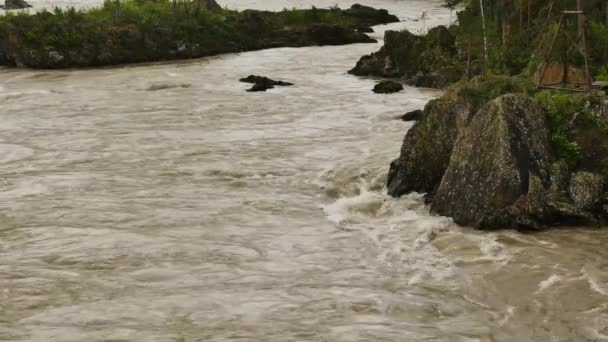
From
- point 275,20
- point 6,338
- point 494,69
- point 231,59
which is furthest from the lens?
point 275,20

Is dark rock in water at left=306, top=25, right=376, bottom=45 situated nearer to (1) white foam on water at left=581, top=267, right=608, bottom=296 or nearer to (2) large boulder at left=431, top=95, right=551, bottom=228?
(2) large boulder at left=431, top=95, right=551, bottom=228

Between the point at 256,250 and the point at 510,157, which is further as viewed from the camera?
the point at 510,157

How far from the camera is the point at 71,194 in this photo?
17609 mm

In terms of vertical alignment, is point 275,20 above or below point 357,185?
above

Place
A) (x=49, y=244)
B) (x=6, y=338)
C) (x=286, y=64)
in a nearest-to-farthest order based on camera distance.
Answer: (x=6, y=338), (x=49, y=244), (x=286, y=64)

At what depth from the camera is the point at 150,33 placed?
48.9m

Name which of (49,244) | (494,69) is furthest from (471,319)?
(494,69)

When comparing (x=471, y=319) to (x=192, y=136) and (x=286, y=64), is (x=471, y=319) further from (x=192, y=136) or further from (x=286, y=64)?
(x=286, y=64)

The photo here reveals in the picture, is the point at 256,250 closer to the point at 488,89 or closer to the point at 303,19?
the point at 488,89

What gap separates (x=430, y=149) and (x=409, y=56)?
72.8 ft

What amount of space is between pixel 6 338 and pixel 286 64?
1374 inches

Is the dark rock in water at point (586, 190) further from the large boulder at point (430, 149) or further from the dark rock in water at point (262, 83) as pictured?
the dark rock in water at point (262, 83)

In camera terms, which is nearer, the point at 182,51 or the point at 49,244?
the point at 49,244

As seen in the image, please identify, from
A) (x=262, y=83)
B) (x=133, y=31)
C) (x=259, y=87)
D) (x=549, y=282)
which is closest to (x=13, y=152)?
(x=259, y=87)
